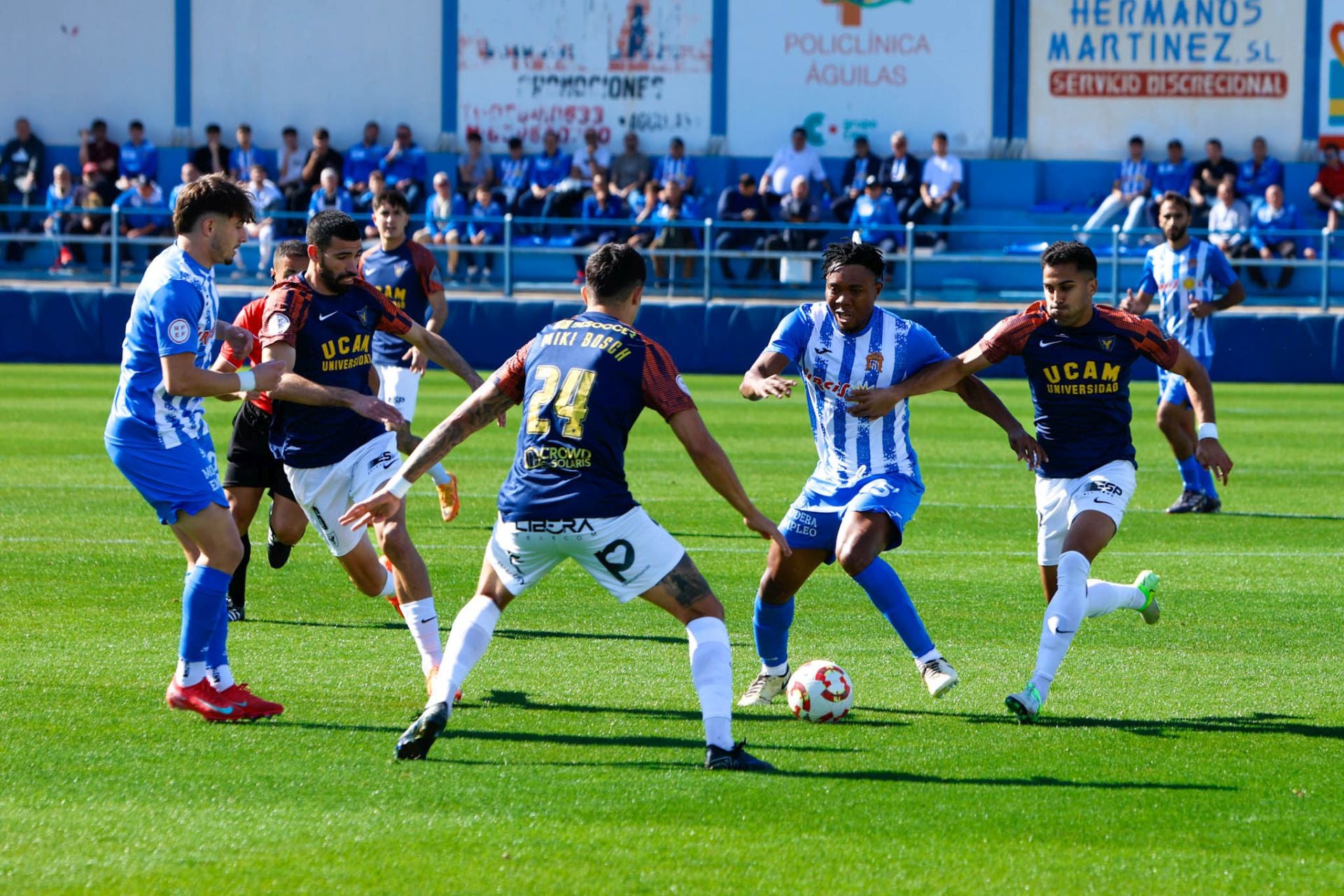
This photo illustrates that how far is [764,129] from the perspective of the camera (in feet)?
103

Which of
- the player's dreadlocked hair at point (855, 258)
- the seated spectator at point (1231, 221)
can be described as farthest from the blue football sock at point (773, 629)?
the seated spectator at point (1231, 221)

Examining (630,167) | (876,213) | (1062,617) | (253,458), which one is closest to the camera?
(1062,617)

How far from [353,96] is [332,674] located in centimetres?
2728

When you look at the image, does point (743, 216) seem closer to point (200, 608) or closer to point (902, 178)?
point (902, 178)

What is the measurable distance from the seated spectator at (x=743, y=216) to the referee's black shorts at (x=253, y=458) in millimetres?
17833

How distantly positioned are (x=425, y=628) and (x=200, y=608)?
3.21ft

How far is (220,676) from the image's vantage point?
6.66 meters

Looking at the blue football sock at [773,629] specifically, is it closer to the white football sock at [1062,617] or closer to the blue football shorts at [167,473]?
the white football sock at [1062,617]

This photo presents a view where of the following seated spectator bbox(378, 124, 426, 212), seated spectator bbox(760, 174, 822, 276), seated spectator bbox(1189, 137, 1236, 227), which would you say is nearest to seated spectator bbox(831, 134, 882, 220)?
seated spectator bbox(760, 174, 822, 276)

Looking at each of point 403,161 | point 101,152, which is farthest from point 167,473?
point 101,152

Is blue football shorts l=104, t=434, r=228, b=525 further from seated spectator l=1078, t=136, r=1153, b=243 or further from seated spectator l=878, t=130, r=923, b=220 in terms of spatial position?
seated spectator l=878, t=130, r=923, b=220

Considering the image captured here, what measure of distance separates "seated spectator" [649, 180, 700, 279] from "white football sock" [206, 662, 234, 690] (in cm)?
1942

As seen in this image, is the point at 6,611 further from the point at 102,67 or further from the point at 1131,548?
the point at 102,67

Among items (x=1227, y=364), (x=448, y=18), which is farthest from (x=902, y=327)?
(x=448, y=18)
